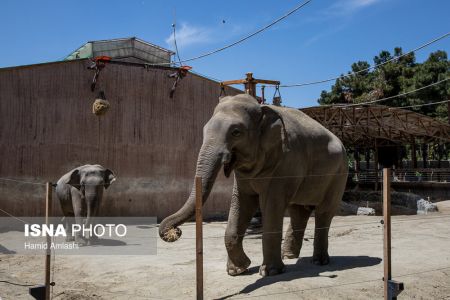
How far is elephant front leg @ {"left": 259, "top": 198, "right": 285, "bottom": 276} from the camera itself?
5.73 meters

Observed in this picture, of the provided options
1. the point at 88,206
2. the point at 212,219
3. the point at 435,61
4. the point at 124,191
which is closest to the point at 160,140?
the point at 124,191

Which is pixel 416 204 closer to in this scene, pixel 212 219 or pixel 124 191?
pixel 212 219

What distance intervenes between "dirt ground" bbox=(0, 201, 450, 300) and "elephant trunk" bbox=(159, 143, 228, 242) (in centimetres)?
109

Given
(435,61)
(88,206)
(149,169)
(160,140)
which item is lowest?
(88,206)

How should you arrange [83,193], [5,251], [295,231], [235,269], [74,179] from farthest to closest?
[74,179]
[83,193]
[5,251]
[295,231]
[235,269]

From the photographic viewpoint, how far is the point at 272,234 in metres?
5.73

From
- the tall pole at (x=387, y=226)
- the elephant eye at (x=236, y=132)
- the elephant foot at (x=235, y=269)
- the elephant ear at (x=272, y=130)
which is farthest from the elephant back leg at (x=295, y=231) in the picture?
the tall pole at (x=387, y=226)

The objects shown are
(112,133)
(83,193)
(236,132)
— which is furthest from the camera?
(112,133)

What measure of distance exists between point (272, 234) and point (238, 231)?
21.2 inches

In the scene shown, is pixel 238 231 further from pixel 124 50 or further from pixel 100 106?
pixel 124 50

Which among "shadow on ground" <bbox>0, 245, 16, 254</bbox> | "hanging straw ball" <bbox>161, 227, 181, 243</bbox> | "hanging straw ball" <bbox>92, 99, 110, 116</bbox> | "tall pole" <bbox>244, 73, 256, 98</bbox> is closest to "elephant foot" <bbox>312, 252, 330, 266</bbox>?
"hanging straw ball" <bbox>161, 227, 181, 243</bbox>

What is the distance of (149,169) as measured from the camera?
15602 mm

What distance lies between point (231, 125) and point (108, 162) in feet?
34.2

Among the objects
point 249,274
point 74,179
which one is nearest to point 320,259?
point 249,274
